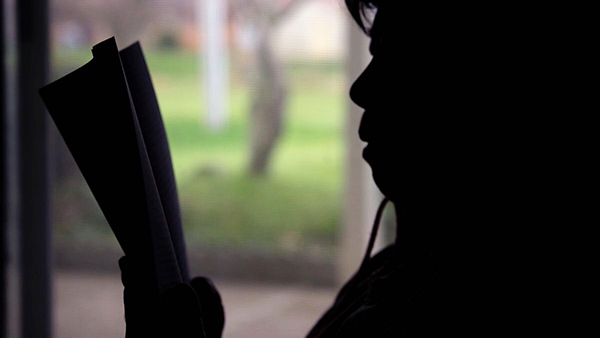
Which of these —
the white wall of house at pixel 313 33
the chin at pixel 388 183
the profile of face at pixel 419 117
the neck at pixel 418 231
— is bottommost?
the neck at pixel 418 231

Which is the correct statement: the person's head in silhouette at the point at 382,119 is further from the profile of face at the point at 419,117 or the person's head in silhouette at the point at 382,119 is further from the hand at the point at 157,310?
the hand at the point at 157,310

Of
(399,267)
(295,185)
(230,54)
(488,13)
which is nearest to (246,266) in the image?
(295,185)

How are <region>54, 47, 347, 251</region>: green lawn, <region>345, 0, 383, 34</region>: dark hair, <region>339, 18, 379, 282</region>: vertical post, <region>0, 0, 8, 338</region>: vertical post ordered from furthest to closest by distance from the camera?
<region>54, 47, 347, 251</region>: green lawn, <region>339, 18, 379, 282</region>: vertical post, <region>0, 0, 8, 338</region>: vertical post, <region>345, 0, 383, 34</region>: dark hair

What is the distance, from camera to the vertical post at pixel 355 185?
Result: 6.79 ft

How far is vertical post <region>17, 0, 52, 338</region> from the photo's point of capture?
5.80 feet

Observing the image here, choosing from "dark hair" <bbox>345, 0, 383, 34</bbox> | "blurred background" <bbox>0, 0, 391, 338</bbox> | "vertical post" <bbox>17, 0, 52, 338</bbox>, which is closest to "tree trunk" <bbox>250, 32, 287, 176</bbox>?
→ "blurred background" <bbox>0, 0, 391, 338</bbox>

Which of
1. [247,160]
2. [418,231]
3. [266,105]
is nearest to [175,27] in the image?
[266,105]

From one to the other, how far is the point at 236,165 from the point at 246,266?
14.1 inches

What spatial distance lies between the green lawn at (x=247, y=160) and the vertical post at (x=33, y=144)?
50cm

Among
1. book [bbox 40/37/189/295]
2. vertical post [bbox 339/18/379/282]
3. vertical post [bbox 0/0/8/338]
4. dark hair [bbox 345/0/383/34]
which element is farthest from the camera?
vertical post [bbox 339/18/379/282]

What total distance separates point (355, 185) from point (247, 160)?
14.9 inches

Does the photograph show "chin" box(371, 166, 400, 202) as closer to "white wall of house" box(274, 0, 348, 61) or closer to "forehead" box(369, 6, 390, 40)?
"forehead" box(369, 6, 390, 40)

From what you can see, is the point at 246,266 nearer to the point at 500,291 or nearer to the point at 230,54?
the point at 230,54

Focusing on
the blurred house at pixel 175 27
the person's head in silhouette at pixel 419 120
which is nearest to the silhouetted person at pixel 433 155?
the person's head in silhouette at pixel 419 120
